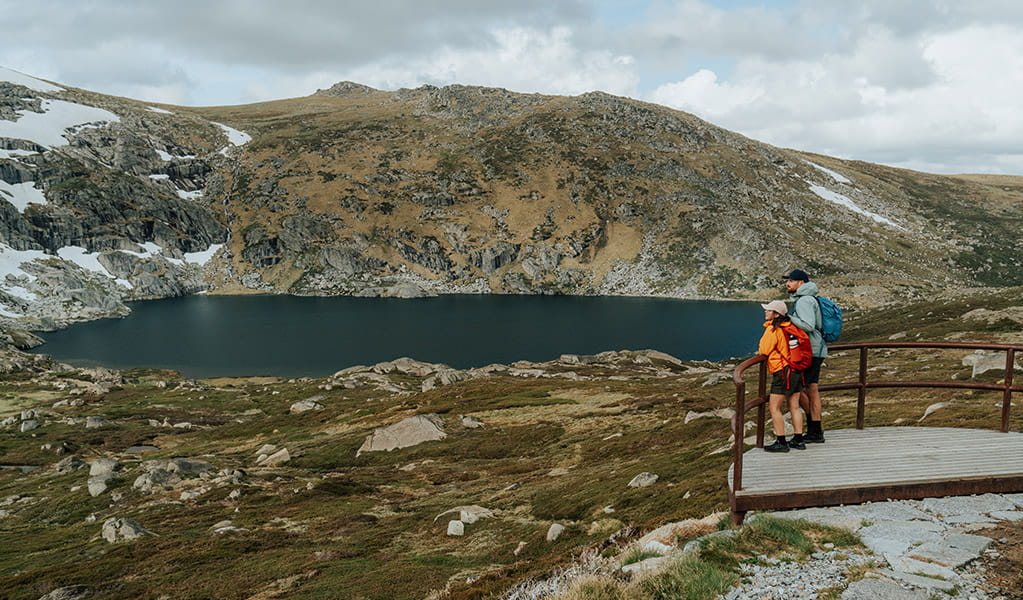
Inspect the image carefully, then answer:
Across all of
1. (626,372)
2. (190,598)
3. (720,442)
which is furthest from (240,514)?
(626,372)

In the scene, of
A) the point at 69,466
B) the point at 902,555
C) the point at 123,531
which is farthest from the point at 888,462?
the point at 69,466

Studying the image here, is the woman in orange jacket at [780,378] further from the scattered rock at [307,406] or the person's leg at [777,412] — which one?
the scattered rock at [307,406]

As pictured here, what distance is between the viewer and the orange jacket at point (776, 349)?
545 inches

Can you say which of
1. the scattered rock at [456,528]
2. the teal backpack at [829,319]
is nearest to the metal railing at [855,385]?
the teal backpack at [829,319]

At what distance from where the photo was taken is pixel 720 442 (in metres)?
32.3

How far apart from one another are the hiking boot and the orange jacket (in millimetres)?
2124

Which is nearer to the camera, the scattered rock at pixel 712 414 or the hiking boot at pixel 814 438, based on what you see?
the hiking boot at pixel 814 438

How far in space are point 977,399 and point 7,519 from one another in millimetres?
69336

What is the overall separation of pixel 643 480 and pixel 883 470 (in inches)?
671

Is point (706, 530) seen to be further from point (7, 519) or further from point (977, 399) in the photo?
point (7, 519)

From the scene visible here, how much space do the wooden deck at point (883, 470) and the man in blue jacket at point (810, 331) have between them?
594 mm

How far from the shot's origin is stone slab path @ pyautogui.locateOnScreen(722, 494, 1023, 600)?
Result: 8.41 meters

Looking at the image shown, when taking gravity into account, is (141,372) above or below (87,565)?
below

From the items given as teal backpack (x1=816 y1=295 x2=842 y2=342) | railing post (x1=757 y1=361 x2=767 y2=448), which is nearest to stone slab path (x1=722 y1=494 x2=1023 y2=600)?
railing post (x1=757 y1=361 x2=767 y2=448)
